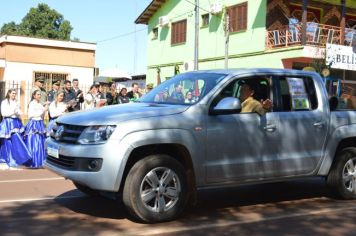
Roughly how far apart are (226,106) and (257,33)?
20353mm

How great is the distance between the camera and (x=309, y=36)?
2344 centimetres

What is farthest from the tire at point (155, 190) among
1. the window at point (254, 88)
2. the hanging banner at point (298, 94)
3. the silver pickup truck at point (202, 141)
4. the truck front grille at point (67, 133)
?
the hanging banner at point (298, 94)

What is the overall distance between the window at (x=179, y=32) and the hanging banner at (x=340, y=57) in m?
11.4

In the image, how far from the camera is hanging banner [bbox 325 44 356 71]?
72.9 feet

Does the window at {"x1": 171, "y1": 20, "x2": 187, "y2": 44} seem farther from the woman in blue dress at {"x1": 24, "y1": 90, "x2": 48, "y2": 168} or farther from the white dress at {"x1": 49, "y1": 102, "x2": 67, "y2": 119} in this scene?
the woman in blue dress at {"x1": 24, "y1": 90, "x2": 48, "y2": 168}

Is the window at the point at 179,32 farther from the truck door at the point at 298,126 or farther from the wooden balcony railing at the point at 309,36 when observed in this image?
the truck door at the point at 298,126

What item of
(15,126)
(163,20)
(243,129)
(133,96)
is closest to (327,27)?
(163,20)

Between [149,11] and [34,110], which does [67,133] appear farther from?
[149,11]

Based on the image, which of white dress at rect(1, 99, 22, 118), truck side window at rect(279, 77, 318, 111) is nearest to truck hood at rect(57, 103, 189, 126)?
truck side window at rect(279, 77, 318, 111)

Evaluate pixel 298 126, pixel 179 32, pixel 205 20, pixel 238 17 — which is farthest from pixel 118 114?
pixel 179 32

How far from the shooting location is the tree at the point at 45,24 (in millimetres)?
62500

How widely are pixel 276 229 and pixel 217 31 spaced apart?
24.1 m

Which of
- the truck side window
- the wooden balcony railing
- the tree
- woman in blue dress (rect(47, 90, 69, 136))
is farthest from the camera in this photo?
the tree

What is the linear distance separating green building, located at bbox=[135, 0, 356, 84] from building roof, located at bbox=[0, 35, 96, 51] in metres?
5.40
